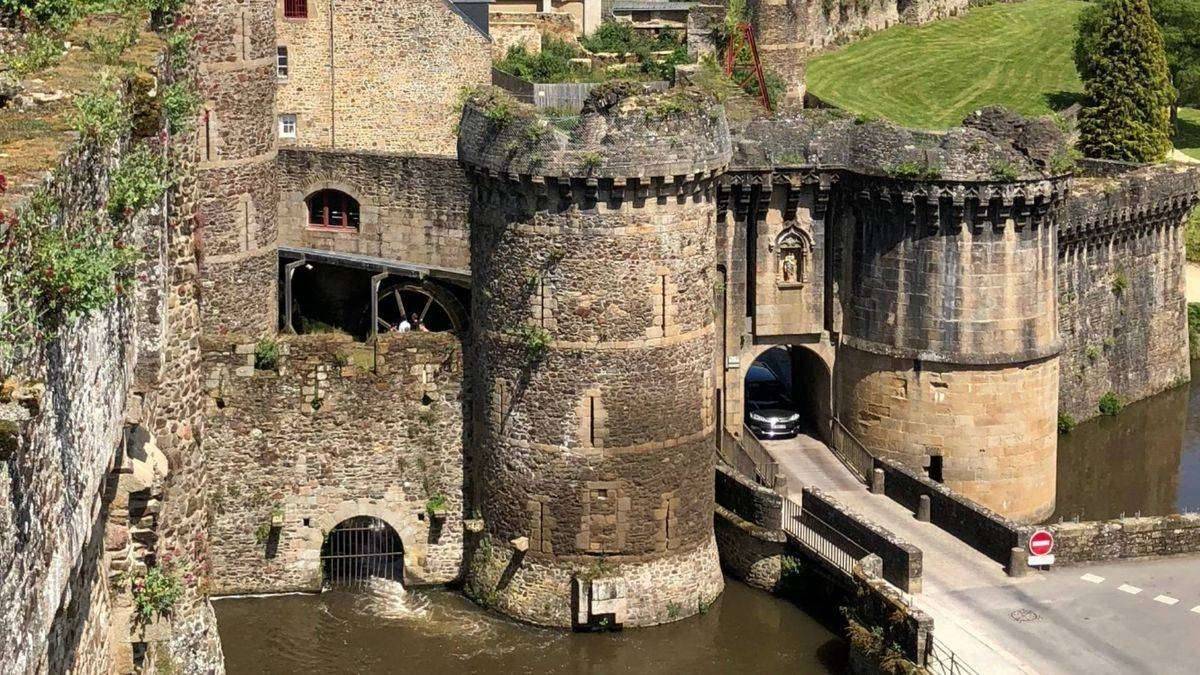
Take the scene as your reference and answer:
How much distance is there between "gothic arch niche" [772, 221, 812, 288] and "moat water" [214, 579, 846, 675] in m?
6.85

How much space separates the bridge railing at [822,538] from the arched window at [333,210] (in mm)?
10790

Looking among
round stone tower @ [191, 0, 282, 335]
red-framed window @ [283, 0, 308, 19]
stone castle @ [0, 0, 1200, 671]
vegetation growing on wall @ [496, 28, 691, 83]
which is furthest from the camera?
vegetation growing on wall @ [496, 28, 691, 83]

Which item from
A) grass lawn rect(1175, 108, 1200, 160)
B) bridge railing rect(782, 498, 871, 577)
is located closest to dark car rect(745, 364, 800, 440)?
bridge railing rect(782, 498, 871, 577)

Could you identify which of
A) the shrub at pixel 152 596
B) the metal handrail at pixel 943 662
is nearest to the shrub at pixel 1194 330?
the metal handrail at pixel 943 662

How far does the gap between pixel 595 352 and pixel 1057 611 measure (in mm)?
7319

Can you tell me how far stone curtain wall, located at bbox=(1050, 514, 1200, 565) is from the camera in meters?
32.3

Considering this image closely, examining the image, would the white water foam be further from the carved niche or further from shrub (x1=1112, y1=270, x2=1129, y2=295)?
shrub (x1=1112, y1=270, x2=1129, y2=295)

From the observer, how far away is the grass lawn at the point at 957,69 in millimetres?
73438

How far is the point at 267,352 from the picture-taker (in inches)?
1249

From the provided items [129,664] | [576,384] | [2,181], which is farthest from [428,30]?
Answer: [2,181]

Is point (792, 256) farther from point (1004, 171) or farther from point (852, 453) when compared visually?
point (1004, 171)

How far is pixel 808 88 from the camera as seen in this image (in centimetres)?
7231

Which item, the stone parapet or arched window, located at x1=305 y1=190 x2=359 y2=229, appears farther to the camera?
arched window, located at x1=305 y1=190 x2=359 y2=229

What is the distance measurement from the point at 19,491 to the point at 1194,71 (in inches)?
2772
